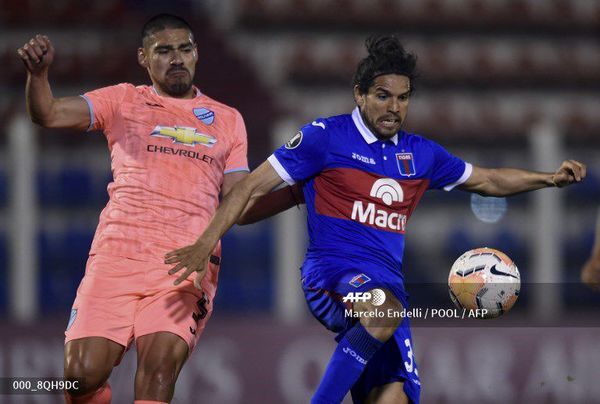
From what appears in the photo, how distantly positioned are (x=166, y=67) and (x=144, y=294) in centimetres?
103

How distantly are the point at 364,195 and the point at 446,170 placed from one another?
0.49 metres

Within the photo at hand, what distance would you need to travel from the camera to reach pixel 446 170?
4.84 metres

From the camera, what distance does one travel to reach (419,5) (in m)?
13.8

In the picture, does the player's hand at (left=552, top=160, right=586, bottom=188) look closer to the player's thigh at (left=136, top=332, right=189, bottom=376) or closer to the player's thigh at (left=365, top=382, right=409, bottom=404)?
the player's thigh at (left=365, top=382, right=409, bottom=404)

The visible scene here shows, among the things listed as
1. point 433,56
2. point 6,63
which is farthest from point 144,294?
point 433,56

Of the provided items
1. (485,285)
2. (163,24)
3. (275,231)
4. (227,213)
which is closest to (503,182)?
(485,285)

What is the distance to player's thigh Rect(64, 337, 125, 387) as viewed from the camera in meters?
4.35

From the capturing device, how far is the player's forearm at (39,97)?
4391 mm

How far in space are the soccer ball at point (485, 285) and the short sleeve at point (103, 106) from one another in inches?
66.0

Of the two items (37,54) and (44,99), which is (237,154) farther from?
(37,54)

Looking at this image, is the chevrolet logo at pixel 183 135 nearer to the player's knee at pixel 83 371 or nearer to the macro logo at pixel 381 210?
the macro logo at pixel 381 210

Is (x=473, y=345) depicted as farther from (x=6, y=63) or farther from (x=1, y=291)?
(x=6, y=63)

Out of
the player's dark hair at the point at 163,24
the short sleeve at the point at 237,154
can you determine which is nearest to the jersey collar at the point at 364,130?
the short sleeve at the point at 237,154

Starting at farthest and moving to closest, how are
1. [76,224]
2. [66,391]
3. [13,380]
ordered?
[76,224] → [13,380] → [66,391]
